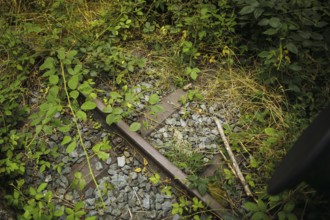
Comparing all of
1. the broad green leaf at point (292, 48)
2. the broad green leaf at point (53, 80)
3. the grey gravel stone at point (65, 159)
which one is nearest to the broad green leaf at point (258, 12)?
the broad green leaf at point (292, 48)

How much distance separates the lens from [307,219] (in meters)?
2.48

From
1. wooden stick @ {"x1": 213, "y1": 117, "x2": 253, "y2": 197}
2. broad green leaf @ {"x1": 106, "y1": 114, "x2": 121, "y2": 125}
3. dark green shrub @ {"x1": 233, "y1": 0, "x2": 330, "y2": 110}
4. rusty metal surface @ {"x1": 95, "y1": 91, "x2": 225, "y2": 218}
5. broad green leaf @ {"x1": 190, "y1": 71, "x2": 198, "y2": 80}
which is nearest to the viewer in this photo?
rusty metal surface @ {"x1": 95, "y1": 91, "x2": 225, "y2": 218}

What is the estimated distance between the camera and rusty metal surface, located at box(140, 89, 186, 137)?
10.5ft

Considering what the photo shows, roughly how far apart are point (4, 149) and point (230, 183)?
2.20 m

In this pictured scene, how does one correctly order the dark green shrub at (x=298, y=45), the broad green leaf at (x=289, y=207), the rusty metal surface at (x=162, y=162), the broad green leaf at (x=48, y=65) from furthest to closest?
1. the dark green shrub at (x=298, y=45)
2. the broad green leaf at (x=48, y=65)
3. the rusty metal surface at (x=162, y=162)
4. the broad green leaf at (x=289, y=207)

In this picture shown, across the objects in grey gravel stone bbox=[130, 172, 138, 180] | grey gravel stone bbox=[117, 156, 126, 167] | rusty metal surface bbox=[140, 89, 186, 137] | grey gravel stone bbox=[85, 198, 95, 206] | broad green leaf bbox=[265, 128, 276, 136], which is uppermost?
broad green leaf bbox=[265, 128, 276, 136]

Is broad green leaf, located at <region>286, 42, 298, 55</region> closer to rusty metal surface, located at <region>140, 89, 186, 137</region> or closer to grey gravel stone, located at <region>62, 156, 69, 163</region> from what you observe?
rusty metal surface, located at <region>140, 89, 186, 137</region>

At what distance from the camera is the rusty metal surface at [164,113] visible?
127 inches

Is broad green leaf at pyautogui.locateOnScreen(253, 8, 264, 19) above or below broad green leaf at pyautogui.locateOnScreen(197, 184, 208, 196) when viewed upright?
above

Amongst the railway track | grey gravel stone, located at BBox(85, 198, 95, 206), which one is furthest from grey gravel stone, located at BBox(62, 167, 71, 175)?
grey gravel stone, located at BBox(85, 198, 95, 206)

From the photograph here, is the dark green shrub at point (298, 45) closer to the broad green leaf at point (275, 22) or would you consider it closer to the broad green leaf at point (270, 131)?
the broad green leaf at point (275, 22)

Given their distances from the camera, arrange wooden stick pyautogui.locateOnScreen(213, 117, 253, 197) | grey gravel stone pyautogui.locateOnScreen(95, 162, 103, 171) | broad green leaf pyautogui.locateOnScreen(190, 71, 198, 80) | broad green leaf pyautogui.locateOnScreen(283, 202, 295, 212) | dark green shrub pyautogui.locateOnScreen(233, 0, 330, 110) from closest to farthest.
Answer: broad green leaf pyautogui.locateOnScreen(283, 202, 295, 212) < wooden stick pyautogui.locateOnScreen(213, 117, 253, 197) < grey gravel stone pyautogui.locateOnScreen(95, 162, 103, 171) < dark green shrub pyautogui.locateOnScreen(233, 0, 330, 110) < broad green leaf pyautogui.locateOnScreen(190, 71, 198, 80)

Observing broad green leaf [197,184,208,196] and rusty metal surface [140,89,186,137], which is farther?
rusty metal surface [140,89,186,137]

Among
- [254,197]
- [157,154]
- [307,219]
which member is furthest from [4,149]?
[307,219]
